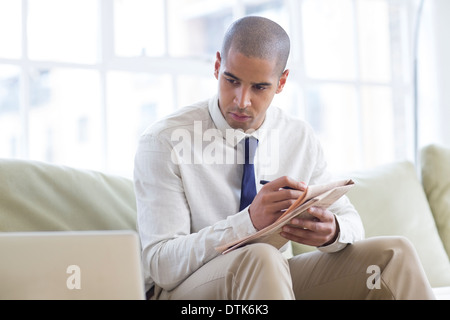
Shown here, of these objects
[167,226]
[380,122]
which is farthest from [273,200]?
[380,122]

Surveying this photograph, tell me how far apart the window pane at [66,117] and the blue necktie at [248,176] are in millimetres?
896

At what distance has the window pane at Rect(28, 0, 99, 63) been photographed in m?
2.61

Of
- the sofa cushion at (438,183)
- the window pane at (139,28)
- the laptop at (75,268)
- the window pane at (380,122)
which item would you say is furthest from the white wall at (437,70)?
the laptop at (75,268)

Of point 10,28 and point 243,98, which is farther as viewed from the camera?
point 10,28

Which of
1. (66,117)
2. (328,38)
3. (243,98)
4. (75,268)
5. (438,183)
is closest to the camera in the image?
(75,268)

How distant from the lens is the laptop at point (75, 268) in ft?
3.96

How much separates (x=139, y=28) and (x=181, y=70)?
0.26 metres

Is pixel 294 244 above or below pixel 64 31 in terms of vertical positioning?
below

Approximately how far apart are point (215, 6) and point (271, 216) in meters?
1.98

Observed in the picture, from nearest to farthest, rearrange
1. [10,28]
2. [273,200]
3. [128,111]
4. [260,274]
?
[260,274] < [273,200] < [10,28] < [128,111]

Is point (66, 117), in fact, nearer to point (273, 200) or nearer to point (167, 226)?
point (167, 226)

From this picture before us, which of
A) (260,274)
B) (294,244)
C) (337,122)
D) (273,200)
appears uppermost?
(337,122)

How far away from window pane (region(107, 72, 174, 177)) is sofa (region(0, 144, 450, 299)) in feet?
1.83

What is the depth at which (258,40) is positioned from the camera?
6.20 feet
